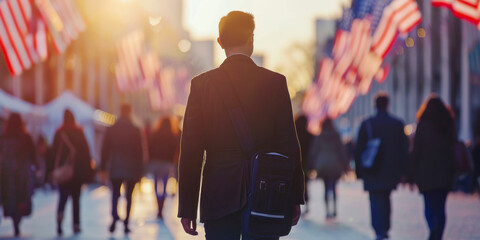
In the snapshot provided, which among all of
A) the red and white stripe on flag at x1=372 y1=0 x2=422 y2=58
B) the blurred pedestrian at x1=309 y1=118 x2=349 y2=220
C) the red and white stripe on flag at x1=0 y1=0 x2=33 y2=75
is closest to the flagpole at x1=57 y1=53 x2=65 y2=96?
the red and white stripe on flag at x1=372 y1=0 x2=422 y2=58

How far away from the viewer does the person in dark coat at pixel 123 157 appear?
12.3m

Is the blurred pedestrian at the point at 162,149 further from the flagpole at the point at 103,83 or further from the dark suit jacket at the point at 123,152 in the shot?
the flagpole at the point at 103,83

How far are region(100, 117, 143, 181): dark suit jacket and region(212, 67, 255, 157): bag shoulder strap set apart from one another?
26.6 feet

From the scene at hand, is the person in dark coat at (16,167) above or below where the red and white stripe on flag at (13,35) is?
below

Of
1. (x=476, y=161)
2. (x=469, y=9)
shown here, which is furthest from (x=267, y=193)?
(x=476, y=161)

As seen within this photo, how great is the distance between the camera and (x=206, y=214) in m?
4.19

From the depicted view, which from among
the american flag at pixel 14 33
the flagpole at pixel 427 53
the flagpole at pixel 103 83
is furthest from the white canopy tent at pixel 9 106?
the flagpole at pixel 103 83

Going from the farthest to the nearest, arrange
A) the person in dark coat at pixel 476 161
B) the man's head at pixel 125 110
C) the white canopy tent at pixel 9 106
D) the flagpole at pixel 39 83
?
the flagpole at pixel 39 83, the white canopy tent at pixel 9 106, the person in dark coat at pixel 476 161, the man's head at pixel 125 110

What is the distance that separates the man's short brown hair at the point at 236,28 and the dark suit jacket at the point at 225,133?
8 centimetres

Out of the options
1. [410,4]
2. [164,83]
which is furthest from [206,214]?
[164,83]

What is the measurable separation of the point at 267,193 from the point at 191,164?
17.2 inches

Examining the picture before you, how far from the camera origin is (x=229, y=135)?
420cm

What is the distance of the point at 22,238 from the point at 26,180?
0.95m

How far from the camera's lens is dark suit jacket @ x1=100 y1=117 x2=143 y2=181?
12.3m
